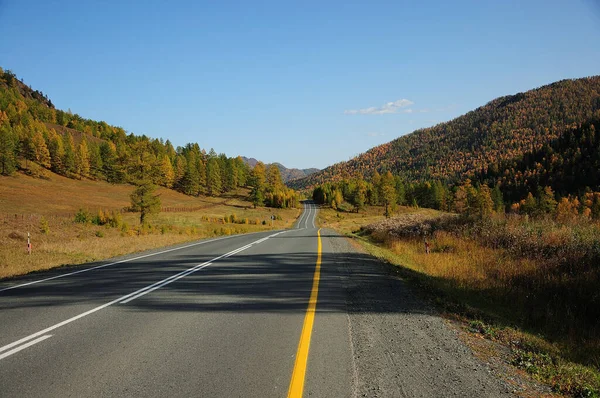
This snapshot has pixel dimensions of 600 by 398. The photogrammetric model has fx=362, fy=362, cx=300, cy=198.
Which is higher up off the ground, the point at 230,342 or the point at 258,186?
the point at 258,186

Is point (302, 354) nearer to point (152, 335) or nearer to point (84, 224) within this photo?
point (152, 335)

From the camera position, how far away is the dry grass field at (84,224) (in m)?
16.9

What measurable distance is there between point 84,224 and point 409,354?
1382 inches

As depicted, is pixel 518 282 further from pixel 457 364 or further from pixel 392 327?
pixel 457 364

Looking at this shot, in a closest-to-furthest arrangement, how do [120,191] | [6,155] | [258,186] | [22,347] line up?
[22,347] < [6,155] < [120,191] < [258,186]

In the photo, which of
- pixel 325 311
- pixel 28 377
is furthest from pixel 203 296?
pixel 28 377

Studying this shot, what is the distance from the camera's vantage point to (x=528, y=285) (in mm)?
9625

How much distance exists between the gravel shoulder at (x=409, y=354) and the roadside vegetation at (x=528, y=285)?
0.65 metres

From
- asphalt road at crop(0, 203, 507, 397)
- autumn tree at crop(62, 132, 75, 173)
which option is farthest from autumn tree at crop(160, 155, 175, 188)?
asphalt road at crop(0, 203, 507, 397)

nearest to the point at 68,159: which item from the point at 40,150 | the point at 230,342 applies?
the point at 40,150

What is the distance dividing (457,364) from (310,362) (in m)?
1.62

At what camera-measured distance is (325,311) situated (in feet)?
20.4

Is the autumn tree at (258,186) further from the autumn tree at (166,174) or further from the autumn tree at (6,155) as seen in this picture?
the autumn tree at (6,155)

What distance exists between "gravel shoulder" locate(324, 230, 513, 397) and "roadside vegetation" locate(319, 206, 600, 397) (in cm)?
65
